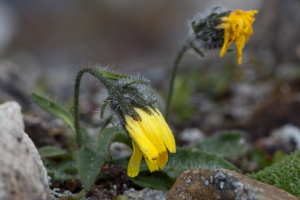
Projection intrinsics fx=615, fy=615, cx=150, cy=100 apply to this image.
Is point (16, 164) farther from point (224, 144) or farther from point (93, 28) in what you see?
point (93, 28)

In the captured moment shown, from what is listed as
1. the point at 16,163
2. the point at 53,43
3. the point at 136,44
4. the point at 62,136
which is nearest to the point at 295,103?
the point at 62,136

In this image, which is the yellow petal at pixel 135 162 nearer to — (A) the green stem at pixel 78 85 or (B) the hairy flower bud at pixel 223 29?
(A) the green stem at pixel 78 85

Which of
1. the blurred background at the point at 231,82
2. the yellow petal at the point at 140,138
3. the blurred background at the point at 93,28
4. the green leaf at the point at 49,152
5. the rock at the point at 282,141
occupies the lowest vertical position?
the yellow petal at the point at 140,138

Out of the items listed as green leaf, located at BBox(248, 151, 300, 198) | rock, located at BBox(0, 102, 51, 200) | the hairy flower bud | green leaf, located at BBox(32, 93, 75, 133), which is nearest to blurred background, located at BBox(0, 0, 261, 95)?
the hairy flower bud

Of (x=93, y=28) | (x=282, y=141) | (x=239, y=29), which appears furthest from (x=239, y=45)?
(x=93, y=28)

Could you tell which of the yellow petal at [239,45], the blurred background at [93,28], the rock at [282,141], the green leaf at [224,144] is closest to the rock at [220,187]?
the yellow petal at [239,45]
